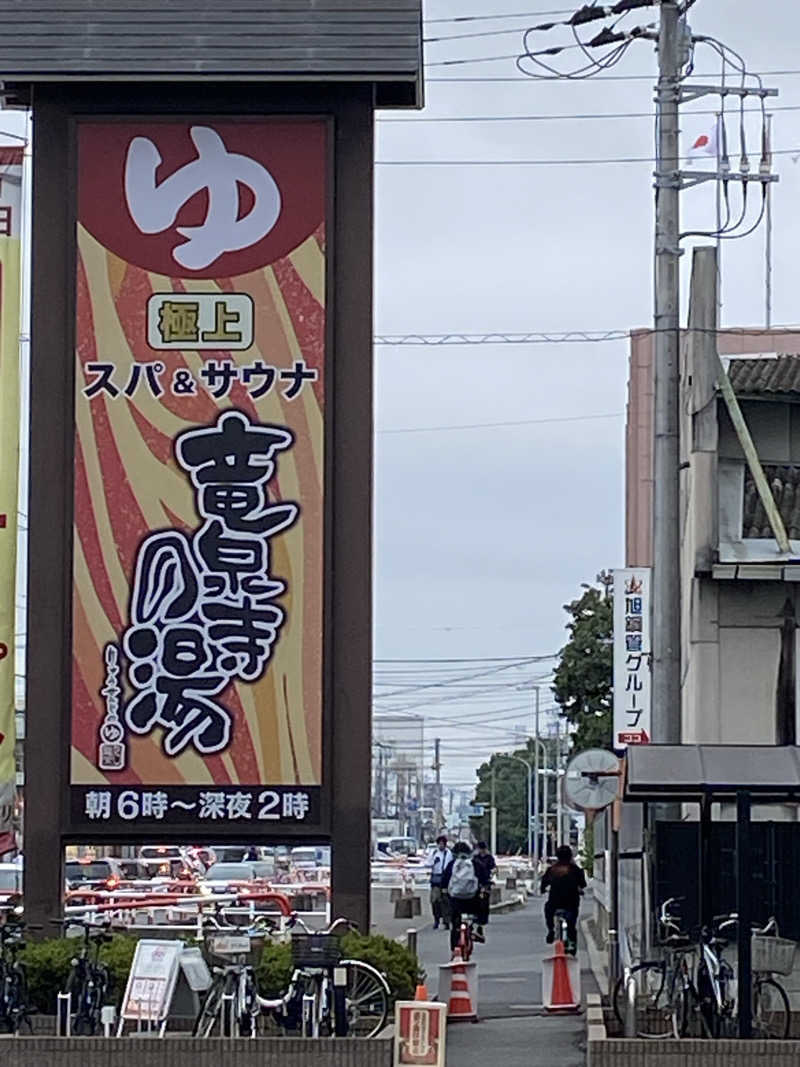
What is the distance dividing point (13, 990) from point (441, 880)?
21742 millimetres

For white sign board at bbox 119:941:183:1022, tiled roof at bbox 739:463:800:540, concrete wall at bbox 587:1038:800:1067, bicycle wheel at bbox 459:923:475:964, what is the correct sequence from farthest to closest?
tiled roof at bbox 739:463:800:540, bicycle wheel at bbox 459:923:475:964, white sign board at bbox 119:941:183:1022, concrete wall at bbox 587:1038:800:1067

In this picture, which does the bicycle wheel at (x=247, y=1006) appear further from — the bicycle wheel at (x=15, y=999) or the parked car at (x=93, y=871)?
the parked car at (x=93, y=871)

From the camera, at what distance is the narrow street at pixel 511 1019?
17.4 metres

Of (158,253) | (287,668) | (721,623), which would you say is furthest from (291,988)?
(721,623)

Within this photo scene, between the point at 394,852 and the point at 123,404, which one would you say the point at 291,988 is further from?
the point at 394,852

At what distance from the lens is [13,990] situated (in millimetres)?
15992

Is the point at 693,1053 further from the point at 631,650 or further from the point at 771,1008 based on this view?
the point at 631,650

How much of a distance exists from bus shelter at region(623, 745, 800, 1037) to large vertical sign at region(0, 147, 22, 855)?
5.46 m

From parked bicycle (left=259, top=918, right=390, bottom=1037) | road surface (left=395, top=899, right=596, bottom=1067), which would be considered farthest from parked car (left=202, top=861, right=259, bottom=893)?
parked bicycle (left=259, top=918, right=390, bottom=1037)

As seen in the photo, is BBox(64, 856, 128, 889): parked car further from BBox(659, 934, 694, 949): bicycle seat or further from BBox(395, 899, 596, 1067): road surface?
BBox(659, 934, 694, 949): bicycle seat

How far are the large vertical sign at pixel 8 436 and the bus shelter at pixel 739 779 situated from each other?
5.46 metres

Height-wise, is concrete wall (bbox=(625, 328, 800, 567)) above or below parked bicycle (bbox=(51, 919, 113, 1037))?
above

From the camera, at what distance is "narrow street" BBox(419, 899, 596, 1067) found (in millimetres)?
17438

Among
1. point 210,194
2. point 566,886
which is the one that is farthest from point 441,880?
point 210,194
